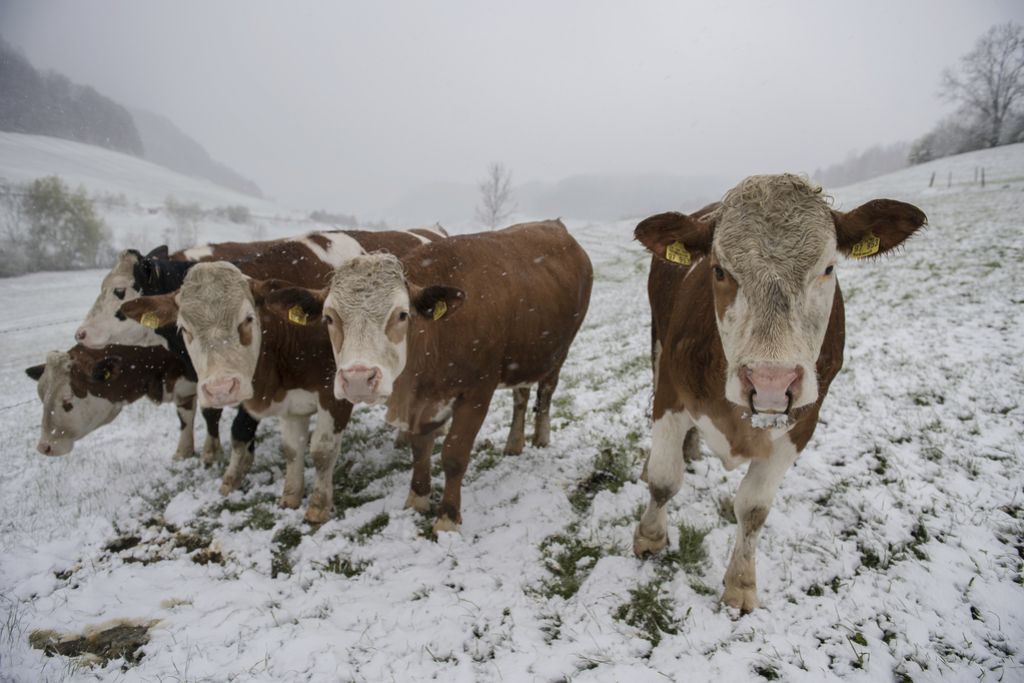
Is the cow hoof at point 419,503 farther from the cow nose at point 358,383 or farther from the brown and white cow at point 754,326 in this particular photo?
the brown and white cow at point 754,326

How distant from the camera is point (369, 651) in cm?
274

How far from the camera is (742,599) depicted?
9.31 ft

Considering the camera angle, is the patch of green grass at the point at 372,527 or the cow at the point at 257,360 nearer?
the cow at the point at 257,360

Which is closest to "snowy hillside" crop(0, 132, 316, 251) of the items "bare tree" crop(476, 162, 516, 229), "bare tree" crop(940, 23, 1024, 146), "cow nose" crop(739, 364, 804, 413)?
"bare tree" crop(476, 162, 516, 229)

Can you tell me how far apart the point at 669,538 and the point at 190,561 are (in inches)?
150

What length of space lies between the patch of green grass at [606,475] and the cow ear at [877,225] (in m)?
2.85

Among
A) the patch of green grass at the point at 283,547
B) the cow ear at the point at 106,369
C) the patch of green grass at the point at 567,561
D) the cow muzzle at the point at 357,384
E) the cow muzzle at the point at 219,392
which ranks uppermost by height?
the cow muzzle at the point at 357,384

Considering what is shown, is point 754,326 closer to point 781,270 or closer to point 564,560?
point 781,270

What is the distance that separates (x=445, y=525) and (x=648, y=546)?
64.9 inches

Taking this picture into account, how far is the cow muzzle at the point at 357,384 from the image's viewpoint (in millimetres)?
3016

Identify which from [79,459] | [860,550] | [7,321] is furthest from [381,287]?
[7,321]

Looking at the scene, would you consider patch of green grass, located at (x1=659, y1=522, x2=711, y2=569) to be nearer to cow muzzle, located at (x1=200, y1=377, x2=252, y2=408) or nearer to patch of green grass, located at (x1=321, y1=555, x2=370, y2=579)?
patch of green grass, located at (x1=321, y1=555, x2=370, y2=579)

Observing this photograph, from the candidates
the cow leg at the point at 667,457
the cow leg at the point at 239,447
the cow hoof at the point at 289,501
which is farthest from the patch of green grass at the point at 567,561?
the cow leg at the point at 239,447

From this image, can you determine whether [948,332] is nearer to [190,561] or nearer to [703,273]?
[703,273]
